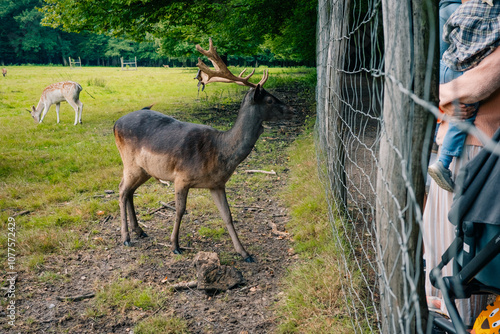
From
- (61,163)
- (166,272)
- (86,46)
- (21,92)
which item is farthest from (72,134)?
(86,46)

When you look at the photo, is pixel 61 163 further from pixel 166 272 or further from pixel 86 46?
pixel 86 46

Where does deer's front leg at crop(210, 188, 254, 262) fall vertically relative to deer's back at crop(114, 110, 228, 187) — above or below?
below

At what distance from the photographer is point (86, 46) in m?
60.3

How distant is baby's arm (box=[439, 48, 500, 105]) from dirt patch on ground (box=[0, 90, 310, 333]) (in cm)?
203

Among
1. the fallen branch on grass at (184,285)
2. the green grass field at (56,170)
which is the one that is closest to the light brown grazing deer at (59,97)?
the green grass field at (56,170)

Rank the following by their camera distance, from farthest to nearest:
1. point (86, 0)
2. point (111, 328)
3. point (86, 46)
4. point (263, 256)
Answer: point (86, 46) < point (86, 0) < point (263, 256) < point (111, 328)

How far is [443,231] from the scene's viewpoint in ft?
8.36

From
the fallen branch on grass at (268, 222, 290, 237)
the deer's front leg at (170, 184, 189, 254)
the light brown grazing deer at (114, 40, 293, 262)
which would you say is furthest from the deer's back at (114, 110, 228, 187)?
the fallen branch on grass at (268, 222, 290, 237)

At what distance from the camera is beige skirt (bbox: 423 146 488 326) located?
2.42 m

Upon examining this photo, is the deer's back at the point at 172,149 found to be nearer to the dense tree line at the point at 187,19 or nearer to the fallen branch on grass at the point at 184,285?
the fallen branch on grass at the point at 184,285

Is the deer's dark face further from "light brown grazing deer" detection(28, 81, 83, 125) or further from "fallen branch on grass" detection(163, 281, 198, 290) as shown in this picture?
"light brown grazing deer" detection(28, 81, 83, 125)

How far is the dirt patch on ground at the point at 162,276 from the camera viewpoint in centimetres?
308

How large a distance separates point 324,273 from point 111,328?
1.67 meters

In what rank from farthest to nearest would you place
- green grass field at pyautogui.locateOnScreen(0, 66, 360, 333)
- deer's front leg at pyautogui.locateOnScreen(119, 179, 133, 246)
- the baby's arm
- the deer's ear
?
deer's front leg at pyautogui.locateOnScreen(119, 179, 133, 246)
the deer's ear
green grass field at pyautogui.locateOnScreen(0, 66, 360, 333)
the baby's arm
